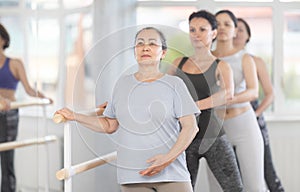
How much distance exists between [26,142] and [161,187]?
2.39ft

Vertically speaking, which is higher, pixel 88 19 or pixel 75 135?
pixel 88 19

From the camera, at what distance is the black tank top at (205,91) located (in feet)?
5.75

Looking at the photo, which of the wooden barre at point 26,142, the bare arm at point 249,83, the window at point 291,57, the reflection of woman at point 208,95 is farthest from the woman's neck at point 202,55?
the window at point 291,57

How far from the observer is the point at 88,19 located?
93.0 inches

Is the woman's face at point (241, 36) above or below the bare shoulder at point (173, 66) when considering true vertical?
above

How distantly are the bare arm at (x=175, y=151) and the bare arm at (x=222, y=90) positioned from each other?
17cm

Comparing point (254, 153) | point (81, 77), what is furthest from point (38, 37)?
point (254, 153)

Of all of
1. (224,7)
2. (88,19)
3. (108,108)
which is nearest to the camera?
(108,108)

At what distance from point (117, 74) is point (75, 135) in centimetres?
27

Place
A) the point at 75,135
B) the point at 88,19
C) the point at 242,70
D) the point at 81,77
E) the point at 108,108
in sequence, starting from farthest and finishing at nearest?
the point at 88,19 → the point at 242,70 → the point at 81,77 → the point at 75,135 → the point at 108,108

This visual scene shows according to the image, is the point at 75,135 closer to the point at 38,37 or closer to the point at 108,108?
the point at 108,108

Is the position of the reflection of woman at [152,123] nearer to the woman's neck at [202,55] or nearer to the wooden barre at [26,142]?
the woman's neck at [202,55]

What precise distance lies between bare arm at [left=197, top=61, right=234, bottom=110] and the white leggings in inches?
7.6

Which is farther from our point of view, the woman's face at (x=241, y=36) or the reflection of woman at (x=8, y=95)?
the woman's face at (x=241, y=36)
